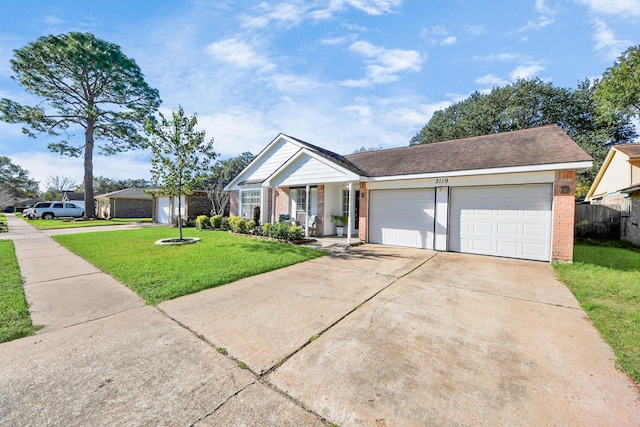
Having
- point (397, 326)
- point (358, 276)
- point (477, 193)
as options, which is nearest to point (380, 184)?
point (477, 193)

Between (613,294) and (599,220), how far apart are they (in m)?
10.7

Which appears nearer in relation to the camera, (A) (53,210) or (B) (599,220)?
(B) (599,220)

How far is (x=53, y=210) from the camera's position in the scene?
28.2m

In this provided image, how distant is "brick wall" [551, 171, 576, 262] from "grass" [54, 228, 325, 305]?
6.91 metres

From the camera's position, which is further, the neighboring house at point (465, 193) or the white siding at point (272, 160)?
the white siding at point (272, 160)

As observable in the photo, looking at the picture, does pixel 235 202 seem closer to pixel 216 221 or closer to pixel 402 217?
pixel 216 221

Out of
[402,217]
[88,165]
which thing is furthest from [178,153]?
[88,165]

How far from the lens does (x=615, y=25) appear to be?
1034cm

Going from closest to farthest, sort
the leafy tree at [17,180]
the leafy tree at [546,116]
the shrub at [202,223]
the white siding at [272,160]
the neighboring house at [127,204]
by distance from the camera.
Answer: the white siding at [272,160] → the shrub at [202,223] → the leafy tree at [546,116] → the neighboring house at [127,204] → the leafy tree at [17,180]

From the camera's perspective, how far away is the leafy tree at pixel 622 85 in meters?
14.0

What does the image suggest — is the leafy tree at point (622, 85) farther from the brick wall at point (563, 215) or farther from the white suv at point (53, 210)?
the white suv at point (53, 210)

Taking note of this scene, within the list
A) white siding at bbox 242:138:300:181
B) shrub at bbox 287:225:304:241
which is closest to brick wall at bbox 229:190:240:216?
white siding at bbox 242:138:300:181

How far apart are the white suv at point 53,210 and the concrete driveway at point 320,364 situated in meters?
33.5

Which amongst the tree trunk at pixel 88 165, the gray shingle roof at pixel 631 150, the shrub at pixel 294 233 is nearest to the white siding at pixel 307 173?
the shrub at pixel 294 233
